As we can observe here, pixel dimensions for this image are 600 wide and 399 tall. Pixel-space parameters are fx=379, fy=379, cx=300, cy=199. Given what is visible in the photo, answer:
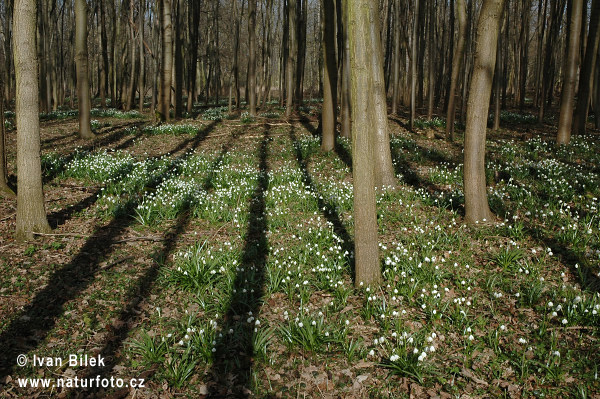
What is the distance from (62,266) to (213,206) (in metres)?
2.73

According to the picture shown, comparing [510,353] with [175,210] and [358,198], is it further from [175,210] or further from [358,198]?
[175,210]

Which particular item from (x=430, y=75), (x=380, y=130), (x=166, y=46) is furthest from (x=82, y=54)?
(x=430, y=75)

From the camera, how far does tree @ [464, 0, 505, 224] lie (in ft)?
19.9

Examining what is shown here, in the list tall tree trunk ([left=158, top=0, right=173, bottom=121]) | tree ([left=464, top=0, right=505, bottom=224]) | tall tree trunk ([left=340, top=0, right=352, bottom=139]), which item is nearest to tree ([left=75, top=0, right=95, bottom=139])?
tall tree trunk ([left=158, top=0, right=173, bottom=121])

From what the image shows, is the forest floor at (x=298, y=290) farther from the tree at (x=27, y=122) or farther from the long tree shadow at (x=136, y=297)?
the tree at (x=27, y=122)

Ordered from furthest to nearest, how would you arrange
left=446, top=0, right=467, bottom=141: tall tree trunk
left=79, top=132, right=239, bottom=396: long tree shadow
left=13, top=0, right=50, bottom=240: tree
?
left=446, top=0, right=467, bottom=141: tall tree trunk → left=13, top=0, right=50, bottom=240: tree → left=79, top=132, right=239, bottom=396: long tree shadow

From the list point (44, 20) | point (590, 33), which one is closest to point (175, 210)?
point (590, 33)

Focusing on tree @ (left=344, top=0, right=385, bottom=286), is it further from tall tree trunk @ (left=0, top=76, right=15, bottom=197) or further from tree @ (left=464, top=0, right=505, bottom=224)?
tall tree trunk @ (left=0, top=76, right=15, bottom=197)

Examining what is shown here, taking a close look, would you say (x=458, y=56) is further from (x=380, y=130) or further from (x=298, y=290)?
(x=298, y=290)

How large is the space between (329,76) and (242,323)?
27.7 ft

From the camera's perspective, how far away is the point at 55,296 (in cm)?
479

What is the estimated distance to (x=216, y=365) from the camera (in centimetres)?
385

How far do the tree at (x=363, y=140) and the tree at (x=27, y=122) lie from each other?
4.80m

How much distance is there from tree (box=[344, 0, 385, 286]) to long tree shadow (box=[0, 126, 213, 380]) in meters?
3.72
